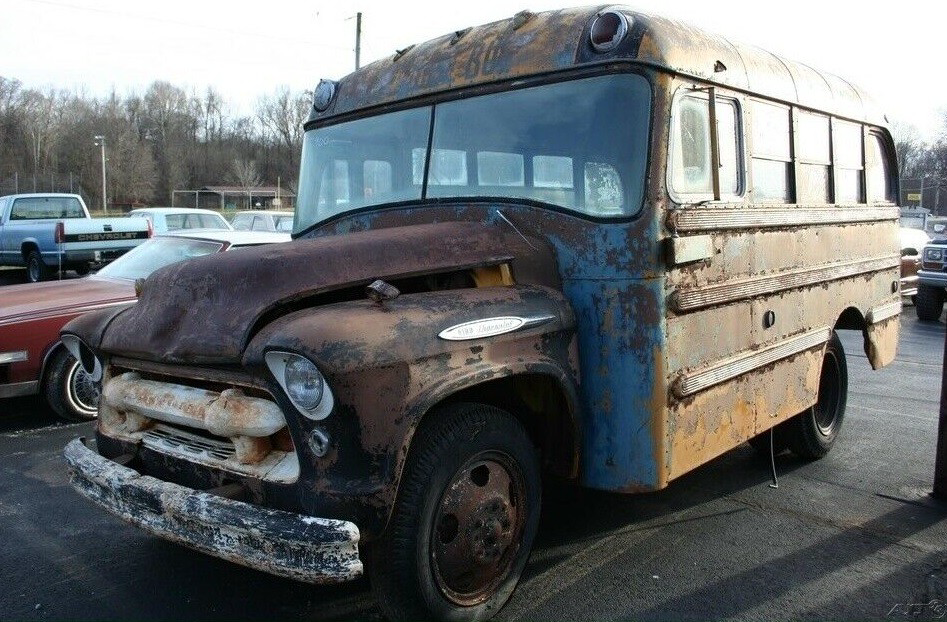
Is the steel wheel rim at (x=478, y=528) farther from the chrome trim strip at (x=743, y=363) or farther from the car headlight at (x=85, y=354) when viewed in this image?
the car headlight at (x=85, y=354)

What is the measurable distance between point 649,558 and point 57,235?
51.8 feet

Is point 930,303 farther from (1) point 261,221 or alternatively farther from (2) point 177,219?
(2) point 177,219

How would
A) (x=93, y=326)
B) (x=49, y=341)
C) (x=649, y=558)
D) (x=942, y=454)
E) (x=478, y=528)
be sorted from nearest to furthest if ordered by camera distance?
(x=478, y=528)
(x=93, y=326)
(x=649, y=558)
(x=942, y=454)
(x=49, y=341)

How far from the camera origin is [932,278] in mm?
13531

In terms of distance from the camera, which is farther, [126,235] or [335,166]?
[126,235]

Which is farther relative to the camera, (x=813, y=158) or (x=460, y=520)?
(x=813, y=158)

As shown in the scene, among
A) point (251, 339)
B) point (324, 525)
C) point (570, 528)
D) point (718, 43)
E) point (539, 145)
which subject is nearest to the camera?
point (324, 525)

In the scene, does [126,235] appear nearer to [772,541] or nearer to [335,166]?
[335,166]

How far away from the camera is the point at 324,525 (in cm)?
274

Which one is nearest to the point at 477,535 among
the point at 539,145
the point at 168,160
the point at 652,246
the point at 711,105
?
the point at 652,246

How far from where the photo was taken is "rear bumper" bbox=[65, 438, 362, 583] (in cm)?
274

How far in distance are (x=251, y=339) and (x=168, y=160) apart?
77.8 metres

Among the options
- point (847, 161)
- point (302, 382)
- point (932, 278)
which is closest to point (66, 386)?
point (302, 382)

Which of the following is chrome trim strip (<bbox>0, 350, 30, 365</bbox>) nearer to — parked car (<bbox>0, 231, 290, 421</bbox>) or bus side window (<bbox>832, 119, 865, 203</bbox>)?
parked car (<bbox>0, 231, 290, 421</bbox>)
